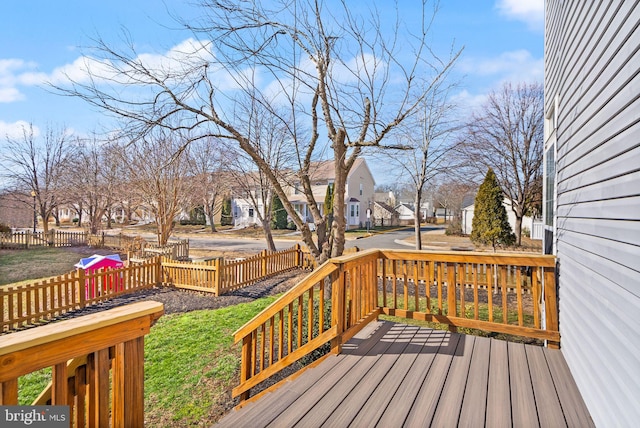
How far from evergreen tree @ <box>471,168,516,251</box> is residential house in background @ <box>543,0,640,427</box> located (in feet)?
31.7

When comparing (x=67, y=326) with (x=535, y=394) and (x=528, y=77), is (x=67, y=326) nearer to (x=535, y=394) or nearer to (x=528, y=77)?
(x=535, y=394)

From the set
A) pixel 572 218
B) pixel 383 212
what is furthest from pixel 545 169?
pixel 383 212

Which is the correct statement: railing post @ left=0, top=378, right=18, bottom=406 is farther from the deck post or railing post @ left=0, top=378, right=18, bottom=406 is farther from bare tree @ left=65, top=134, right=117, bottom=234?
bare tree @ left=65, top=134, right=117, bottom=234

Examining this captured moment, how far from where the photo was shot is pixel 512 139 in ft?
53.5

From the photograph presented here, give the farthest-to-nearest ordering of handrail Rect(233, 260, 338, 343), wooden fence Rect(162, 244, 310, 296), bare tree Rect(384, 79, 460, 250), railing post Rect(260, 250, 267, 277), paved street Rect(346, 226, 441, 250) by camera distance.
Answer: paved street Rect(346, 226, 441, 250), bare tree Rect(384, 79, 460, 250), railing post Rect(260, 250, 267, 277), wooden fence Rect(162, 244, 310, 296), handrail Rect(233, 260, 338, 343)

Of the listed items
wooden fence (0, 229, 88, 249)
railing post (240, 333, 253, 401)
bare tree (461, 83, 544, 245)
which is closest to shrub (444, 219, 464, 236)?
bare tree (461, 83, 544, 245)

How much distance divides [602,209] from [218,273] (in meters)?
8.00

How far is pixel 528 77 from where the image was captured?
15562mm

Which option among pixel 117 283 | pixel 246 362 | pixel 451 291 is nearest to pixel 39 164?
pixel 117 283

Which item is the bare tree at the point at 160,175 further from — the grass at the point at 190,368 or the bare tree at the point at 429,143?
the bare tree at the point at 429,143

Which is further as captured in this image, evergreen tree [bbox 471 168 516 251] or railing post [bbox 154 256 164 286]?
evergreen tree [bbox 471 168 516 251]

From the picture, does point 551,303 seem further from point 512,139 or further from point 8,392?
point 512,139

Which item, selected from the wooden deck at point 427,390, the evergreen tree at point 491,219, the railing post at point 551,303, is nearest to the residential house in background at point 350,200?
the evergreen tree at point 491,219

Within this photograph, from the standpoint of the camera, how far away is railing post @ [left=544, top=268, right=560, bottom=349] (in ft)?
11.7
